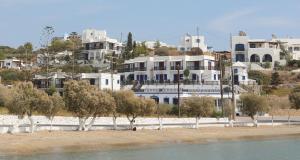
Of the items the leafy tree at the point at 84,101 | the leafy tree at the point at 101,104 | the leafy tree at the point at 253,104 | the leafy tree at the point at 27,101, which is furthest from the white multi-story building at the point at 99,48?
the leafy tree at the point at 27,101

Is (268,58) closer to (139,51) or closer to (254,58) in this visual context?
(254,58)

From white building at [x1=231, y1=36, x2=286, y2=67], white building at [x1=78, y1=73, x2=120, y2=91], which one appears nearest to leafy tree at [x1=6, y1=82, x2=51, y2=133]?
white building at [x1=78, y1=73, x2=120, y2=91]

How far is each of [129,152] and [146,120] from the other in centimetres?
2616

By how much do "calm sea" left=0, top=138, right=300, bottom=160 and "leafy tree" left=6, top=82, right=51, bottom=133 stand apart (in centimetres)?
1124

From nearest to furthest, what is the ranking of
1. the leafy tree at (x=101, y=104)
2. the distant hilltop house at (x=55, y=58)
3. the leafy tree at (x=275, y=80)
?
the leafy tree at (x=101, y=104) < the leafy tree at (x=275, y=80) < the distant hilltop house at (x=55, y=58)

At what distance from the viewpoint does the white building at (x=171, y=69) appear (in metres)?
111

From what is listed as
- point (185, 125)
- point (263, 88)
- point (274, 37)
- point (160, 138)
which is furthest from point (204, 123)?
point (274, 37)

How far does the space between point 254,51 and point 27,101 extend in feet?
355

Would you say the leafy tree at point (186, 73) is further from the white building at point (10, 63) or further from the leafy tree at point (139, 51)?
the white building at point (10, 63)

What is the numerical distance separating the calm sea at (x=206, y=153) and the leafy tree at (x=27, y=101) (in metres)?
11.2

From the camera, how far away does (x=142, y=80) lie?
11506 centimetres

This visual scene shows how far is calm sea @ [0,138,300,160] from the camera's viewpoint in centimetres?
3922

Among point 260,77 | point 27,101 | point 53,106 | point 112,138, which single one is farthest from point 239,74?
Answer: point 27,101

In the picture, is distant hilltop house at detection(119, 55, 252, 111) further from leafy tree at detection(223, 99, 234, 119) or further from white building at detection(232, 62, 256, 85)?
leafy tree at detection(223, 99, 234, 119)
